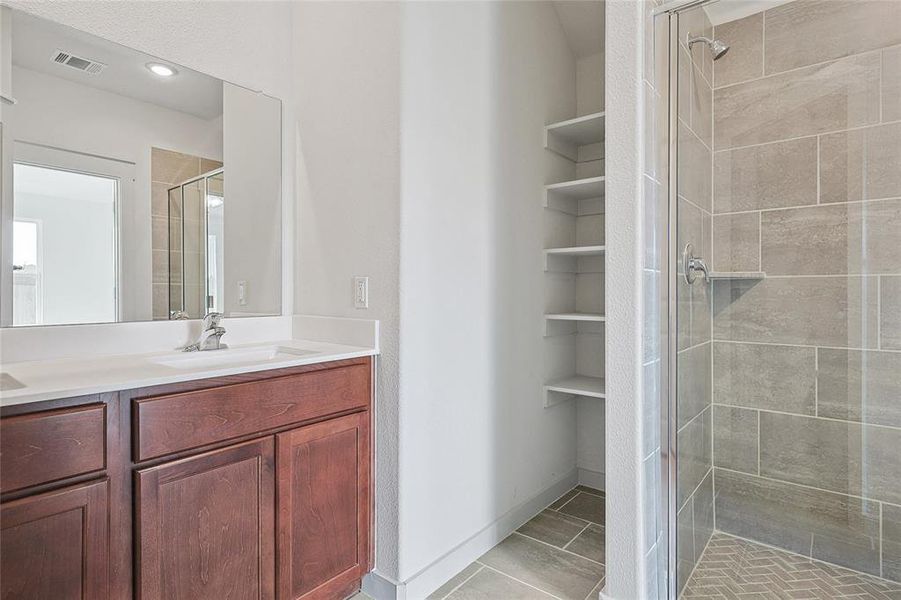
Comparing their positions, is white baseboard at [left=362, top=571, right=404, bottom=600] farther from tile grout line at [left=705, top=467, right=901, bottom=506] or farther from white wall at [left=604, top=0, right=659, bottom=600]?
tile grout line at [left=705, top=467, right=901, bottom=506]

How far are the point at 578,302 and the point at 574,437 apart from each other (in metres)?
0.77

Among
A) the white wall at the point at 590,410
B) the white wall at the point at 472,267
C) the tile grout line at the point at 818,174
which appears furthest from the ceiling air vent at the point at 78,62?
the tile grout line at the point at 818,174

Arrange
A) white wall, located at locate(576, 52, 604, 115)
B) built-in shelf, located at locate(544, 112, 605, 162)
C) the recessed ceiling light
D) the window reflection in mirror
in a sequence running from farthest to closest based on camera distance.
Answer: white wall, located at locate(576, 52, 604, 115), built-in shelf, located at locate(544, 112, 605, 162), the recessed ceiling light, the window reflection in mirror

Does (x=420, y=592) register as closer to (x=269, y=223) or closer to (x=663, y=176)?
(x=269, y=223)

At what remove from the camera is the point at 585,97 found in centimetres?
279

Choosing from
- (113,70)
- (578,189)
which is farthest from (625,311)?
(113,70)

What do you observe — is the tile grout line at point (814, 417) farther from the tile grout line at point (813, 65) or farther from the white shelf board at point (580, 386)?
the tile grout line at point (813, 65)

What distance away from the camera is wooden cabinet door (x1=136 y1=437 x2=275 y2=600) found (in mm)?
1220

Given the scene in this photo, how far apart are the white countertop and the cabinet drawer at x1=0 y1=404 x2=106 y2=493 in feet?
0.15

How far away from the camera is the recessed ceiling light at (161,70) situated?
1.69 m

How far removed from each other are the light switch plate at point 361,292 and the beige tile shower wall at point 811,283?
4.45 feet

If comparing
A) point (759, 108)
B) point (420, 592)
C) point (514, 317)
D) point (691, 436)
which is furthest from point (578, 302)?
point (420, 592)

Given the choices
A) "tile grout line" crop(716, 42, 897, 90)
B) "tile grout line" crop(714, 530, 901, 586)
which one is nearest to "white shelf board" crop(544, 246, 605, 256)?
"tile grout line" crop(716, 42, 897, 90)

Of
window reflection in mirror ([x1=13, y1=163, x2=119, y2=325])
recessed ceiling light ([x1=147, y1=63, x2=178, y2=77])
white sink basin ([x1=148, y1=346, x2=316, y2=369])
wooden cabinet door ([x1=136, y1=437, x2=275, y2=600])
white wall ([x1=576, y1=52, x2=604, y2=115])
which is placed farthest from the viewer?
white wall ([x1=576, y1=52, x2=604, y2=115])
